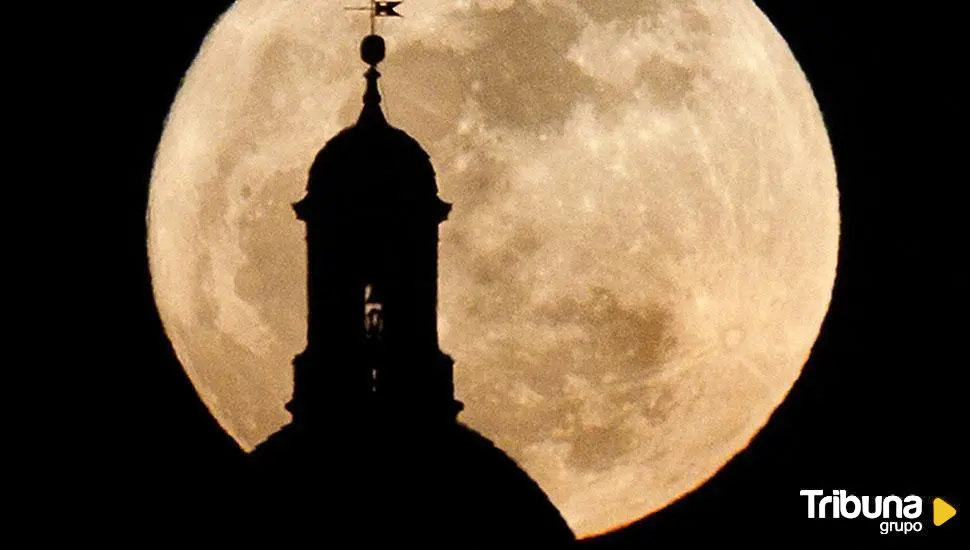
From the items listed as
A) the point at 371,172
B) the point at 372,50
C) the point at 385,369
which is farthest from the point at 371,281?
the point at 372,50

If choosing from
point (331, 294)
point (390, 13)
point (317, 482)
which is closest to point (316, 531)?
point (317, 482)

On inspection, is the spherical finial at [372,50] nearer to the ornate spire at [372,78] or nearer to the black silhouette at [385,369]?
the ornate spire at [372,78]

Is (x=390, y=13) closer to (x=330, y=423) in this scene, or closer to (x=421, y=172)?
(x=421, y=172)

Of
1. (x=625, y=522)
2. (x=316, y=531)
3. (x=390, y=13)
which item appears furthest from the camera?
(x=625, y=522)

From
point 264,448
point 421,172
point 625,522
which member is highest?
point 421,172

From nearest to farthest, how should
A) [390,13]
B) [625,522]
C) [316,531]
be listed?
[316,531]
[390,13]
[625,522]

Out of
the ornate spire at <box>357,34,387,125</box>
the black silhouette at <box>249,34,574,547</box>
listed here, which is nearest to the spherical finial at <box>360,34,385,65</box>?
the ornate spire at <box>357,34,387,125</box>

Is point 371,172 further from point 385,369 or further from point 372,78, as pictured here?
point 385,369
